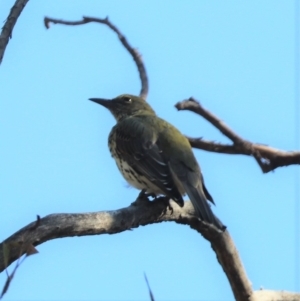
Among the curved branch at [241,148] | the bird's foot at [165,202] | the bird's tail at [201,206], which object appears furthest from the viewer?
the bird's foot at [165,202]

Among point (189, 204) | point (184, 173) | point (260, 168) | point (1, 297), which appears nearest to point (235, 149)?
point (260, 168)

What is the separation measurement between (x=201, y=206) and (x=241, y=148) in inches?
42.9

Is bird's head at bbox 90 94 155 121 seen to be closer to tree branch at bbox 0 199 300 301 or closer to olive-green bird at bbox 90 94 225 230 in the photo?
olive-green bird at bbox 90 94 225 230

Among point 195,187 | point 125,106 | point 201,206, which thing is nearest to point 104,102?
point 125,106

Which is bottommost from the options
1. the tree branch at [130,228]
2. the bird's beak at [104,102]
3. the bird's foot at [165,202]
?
the tree branch at [130,228]

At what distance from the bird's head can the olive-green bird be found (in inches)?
13.4

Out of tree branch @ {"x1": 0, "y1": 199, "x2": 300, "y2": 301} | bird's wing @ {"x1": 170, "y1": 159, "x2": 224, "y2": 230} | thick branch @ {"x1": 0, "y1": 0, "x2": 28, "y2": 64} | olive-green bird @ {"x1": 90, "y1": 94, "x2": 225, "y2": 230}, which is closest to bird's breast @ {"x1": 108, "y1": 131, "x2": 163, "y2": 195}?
olive-green bird @ {"x1": 90, "y1": 94, "x2": 225, "y2": 230}

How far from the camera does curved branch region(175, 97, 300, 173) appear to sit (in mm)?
4195

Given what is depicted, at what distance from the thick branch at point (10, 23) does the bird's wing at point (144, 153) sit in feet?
5.94

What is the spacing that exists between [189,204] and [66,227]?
1.69m

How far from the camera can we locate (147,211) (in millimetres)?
5273

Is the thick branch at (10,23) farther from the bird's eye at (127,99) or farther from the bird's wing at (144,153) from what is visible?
the bird's eye at (127,99)

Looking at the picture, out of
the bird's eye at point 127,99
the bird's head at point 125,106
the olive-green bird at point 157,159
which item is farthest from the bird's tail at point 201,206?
the bird's eye at point 127,99

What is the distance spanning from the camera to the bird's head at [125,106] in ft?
25.0
